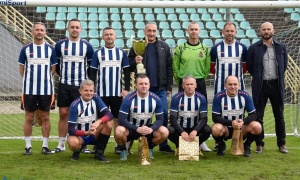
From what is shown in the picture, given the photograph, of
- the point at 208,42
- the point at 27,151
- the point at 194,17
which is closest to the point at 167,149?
the point at 27,151

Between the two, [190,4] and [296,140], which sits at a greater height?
[190,4]

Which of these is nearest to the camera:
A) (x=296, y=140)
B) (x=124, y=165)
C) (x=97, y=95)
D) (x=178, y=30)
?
(x=124, y=165)

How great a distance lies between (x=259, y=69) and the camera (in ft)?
18.4

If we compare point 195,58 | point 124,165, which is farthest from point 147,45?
point 124,165

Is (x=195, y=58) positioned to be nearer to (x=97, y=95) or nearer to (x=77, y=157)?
(x=97, y=95)

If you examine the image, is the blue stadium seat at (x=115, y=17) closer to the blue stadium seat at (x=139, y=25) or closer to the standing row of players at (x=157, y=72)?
the blue stadium seat at (x=139, y=25)

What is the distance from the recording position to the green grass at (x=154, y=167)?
4566 millimetres

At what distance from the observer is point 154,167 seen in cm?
492

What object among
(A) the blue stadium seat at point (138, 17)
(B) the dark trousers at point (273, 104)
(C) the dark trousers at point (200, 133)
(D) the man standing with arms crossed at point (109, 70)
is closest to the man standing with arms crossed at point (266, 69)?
(B) the dark trousers at point (273, 104)

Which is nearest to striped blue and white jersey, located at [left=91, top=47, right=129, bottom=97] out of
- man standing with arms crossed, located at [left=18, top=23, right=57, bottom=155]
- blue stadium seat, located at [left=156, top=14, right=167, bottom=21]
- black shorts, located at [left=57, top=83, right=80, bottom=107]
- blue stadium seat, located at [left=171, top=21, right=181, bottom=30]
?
Answer: black shorts, located at [left=57, top=83, right=80, bottom=107]

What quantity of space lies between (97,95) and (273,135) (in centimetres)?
289

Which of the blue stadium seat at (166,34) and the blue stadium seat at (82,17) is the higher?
the blue stadium seat at (82,17)

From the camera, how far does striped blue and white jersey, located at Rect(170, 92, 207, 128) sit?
5.53 meters

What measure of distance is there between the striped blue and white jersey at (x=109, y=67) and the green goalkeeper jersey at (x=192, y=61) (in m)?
0.60
